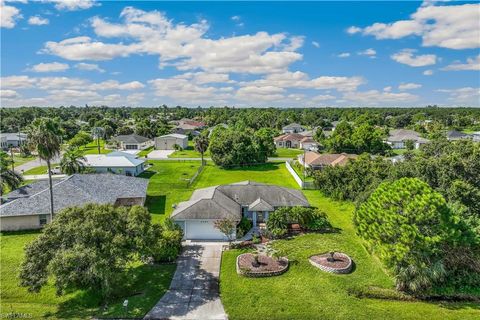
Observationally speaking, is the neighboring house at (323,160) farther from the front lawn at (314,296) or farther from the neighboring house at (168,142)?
the neighboring house at (168,142)

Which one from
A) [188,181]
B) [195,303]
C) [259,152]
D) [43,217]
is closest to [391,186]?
[195,303]

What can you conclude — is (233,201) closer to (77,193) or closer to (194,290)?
(194,290)

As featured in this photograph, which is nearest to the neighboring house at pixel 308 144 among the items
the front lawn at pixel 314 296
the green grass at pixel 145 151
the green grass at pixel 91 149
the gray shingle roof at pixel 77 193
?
the green grass at pixel 145 151

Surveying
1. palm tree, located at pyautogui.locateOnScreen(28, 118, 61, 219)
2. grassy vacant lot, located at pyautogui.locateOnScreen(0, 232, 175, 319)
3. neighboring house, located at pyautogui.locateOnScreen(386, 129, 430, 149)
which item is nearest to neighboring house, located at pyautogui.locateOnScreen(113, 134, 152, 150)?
palm tree, located at pyautogui.locateOnScreen(28, 118, 61, 219)

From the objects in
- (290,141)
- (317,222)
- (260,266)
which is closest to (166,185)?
(317,222)

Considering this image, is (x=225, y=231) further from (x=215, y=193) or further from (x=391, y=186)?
(x=391, y=186)

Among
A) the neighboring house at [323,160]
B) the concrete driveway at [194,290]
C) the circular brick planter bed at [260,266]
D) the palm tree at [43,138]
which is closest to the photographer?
the concrete driveway at [194,290]
